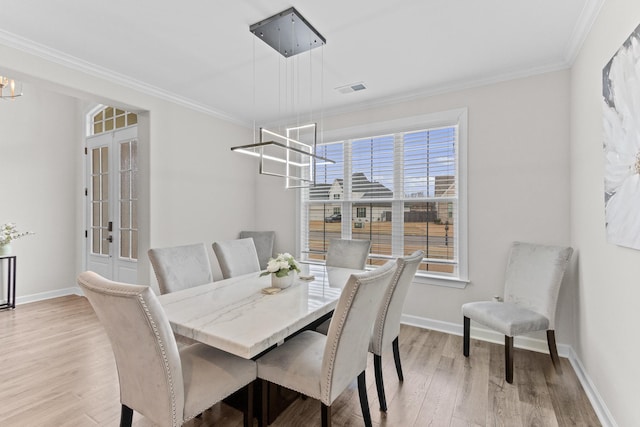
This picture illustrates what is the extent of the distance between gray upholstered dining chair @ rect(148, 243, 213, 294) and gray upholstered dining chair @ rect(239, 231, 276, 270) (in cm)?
170

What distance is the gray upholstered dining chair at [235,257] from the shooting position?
295 centimetres

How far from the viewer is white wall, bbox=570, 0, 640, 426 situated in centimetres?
161

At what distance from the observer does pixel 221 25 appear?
7.47 ft

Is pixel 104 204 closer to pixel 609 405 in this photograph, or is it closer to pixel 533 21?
pixel 533 21

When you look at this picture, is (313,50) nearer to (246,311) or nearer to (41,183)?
(246,311)

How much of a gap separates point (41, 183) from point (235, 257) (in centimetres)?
369

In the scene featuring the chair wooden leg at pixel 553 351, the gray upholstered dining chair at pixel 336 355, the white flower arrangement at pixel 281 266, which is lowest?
the chair wooden leg at pixel 553 351

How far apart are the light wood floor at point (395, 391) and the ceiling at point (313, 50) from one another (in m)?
2.44

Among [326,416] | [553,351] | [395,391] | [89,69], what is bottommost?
[395,391]

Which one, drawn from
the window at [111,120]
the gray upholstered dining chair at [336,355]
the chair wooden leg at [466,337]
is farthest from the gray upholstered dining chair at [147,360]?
the window at [111,120]

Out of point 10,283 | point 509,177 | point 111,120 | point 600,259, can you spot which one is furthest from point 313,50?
point 10,283

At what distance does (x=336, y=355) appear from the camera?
152cm

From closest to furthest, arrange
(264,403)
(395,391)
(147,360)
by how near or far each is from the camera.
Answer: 1. (147,360)
2. (264,403)
3. (395,391)

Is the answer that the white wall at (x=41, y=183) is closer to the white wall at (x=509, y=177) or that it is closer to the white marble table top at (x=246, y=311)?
the white marble table top at (x=246, y=311)
